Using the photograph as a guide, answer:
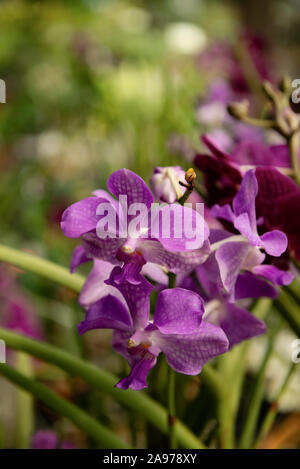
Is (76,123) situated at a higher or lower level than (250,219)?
lower

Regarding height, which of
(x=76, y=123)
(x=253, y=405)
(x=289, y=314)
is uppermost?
(x=289, y=314)

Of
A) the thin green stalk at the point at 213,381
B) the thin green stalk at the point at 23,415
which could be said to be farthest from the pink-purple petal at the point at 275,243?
the thin green stalk at the point at 23,415

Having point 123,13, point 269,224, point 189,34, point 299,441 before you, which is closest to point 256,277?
point 269,224

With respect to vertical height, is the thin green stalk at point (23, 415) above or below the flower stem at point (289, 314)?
below

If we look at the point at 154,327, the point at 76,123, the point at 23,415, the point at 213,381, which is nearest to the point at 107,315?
the point at 154,327

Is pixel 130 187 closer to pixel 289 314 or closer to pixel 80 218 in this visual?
pixel 80 218

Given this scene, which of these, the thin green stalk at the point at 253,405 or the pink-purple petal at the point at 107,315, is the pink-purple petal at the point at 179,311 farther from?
the thin green stalk at the point at 253,405

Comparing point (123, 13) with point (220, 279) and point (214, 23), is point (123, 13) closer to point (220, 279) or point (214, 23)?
point (220, 279)

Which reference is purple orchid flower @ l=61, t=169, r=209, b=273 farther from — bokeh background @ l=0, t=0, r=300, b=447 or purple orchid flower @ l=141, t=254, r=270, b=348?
bokeh background @ l=0, t=0, r=300, b=447
